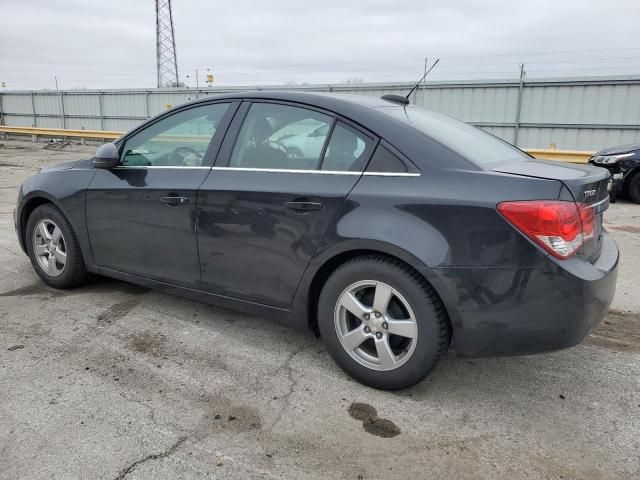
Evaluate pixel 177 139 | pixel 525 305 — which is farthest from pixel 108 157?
pixel 525 305

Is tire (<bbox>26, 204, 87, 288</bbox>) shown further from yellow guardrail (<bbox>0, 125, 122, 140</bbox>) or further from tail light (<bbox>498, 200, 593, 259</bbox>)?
yellow guardrail (<bbox>0, 125, 122, 140</bbox>)

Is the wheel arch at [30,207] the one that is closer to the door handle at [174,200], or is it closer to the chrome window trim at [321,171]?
the door handle at [174,200]

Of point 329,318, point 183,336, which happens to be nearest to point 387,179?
Answer: point 329,318

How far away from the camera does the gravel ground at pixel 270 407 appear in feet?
7.20

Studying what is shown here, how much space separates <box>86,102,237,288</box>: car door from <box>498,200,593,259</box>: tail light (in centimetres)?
185

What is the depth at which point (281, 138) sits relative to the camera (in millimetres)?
3078

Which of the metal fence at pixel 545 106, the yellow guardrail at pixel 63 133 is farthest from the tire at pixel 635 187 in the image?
the yellow guardrail at pixel 63 133

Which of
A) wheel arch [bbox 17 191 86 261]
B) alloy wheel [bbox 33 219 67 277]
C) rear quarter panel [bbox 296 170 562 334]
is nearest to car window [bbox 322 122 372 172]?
rear quarter panel [bbox 296 170 562 334]

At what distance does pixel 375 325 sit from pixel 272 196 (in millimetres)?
908

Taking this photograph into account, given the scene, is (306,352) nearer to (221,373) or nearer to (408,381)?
(221,373)

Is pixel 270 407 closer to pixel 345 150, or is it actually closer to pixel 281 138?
pixel 345 150

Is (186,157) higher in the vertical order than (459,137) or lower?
lower

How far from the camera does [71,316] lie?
3.68 meters

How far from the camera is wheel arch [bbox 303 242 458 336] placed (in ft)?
8.05
